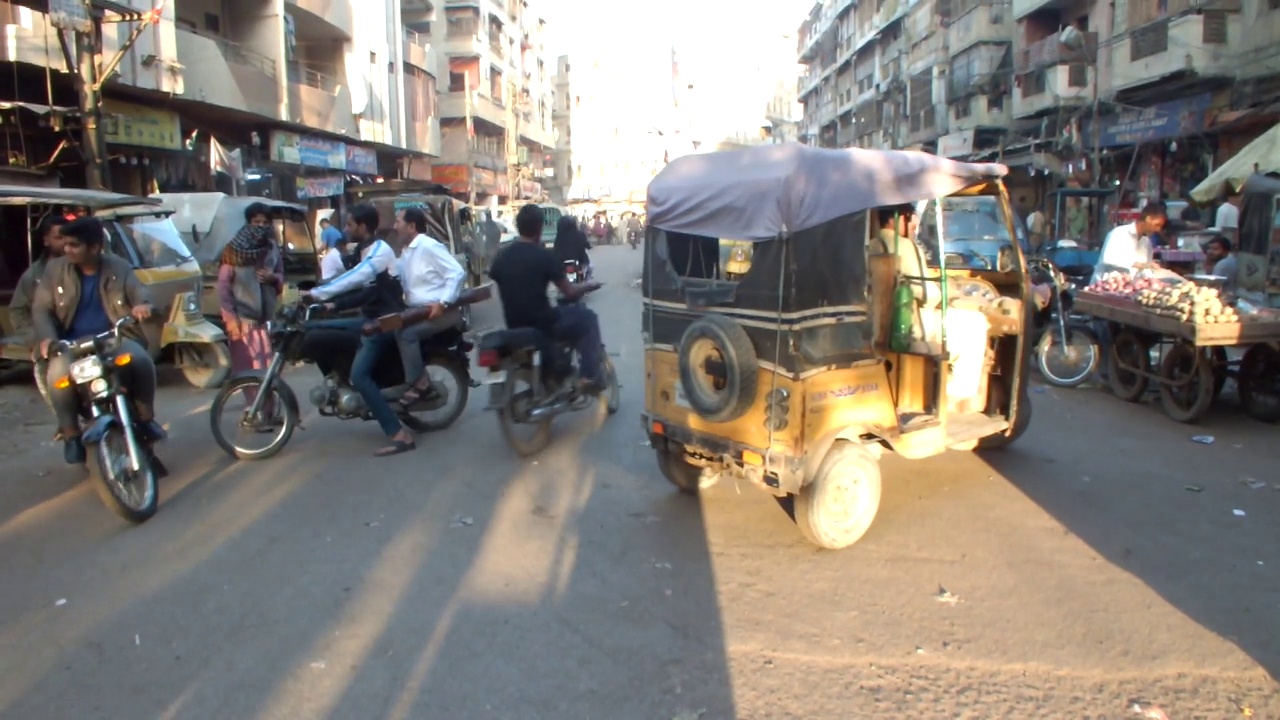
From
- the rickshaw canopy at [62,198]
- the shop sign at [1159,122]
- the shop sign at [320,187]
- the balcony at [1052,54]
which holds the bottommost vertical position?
the rickshaw canopy at [62,198]

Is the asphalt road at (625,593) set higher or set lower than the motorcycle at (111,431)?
lower

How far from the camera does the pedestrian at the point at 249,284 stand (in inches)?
381

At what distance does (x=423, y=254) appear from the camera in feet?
23.1

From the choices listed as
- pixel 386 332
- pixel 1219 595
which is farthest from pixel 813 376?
pixel 386 332

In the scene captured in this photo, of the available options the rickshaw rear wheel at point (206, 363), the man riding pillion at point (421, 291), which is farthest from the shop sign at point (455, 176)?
the man riding pillion at point (421, 291)

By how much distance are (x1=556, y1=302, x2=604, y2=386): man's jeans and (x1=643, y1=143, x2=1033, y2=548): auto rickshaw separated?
1.44 meters

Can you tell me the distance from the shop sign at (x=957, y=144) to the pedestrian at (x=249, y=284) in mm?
27660

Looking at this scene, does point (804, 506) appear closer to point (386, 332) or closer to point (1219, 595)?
point (1219, 595)

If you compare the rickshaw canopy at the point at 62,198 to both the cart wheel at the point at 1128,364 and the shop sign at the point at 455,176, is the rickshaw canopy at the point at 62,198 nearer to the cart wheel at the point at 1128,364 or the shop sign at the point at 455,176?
the cart wheel at the point at 1128,364

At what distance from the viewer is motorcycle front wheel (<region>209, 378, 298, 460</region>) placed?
6730 mm

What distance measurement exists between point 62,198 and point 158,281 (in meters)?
1.24

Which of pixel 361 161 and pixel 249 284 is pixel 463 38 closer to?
pixel 361 161

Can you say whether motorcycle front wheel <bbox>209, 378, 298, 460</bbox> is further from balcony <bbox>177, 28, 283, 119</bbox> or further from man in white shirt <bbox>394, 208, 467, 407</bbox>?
balcony <bbox>177, 28, 283, 119</bbox>

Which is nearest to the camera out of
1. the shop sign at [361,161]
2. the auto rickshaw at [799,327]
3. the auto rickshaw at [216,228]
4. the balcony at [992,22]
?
the auto rickshaw at [799,327]
